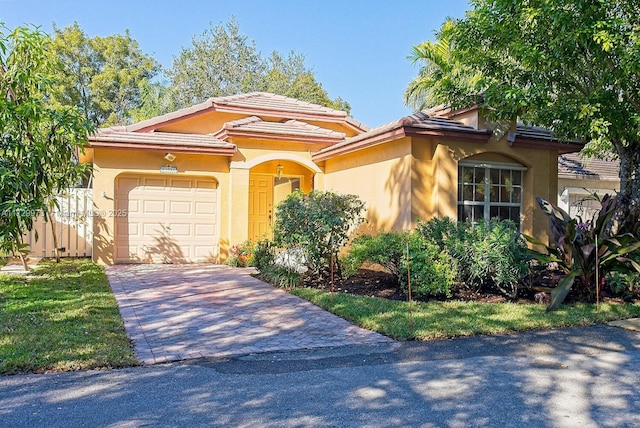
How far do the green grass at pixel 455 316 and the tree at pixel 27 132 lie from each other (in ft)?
15.6

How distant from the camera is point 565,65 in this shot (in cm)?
861

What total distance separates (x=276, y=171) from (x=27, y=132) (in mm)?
7674

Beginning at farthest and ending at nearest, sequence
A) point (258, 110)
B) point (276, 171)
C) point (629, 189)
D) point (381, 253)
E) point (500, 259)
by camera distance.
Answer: point (258, 110)
point (276, 171)
point (629, 189)
point (381, 253)
point (500, 259)

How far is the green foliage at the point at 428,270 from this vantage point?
317 inches

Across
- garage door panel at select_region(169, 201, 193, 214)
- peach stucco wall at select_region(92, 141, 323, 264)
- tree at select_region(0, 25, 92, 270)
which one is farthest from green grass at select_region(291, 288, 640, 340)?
garage door panel at select_region(169, 201, 193, 214)

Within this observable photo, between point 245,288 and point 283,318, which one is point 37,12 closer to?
point 245,288

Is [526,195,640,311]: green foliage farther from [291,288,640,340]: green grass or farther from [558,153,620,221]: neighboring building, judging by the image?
[558,153,620,221]: neighboring building

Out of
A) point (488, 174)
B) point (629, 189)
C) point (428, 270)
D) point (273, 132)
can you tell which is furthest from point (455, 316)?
point (273, 132)

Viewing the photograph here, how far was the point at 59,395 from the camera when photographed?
4043 mm

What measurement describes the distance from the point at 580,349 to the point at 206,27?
2980 centimetres

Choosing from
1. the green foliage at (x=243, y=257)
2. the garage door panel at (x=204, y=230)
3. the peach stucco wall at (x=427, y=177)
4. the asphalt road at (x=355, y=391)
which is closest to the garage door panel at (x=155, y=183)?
the garage door panel at (x=204, y=230)

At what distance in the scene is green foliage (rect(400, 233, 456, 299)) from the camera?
8.06m

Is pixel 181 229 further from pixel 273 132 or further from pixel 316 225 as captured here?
pixel 316 225

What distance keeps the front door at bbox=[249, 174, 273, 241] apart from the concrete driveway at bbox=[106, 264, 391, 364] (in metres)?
4.64
